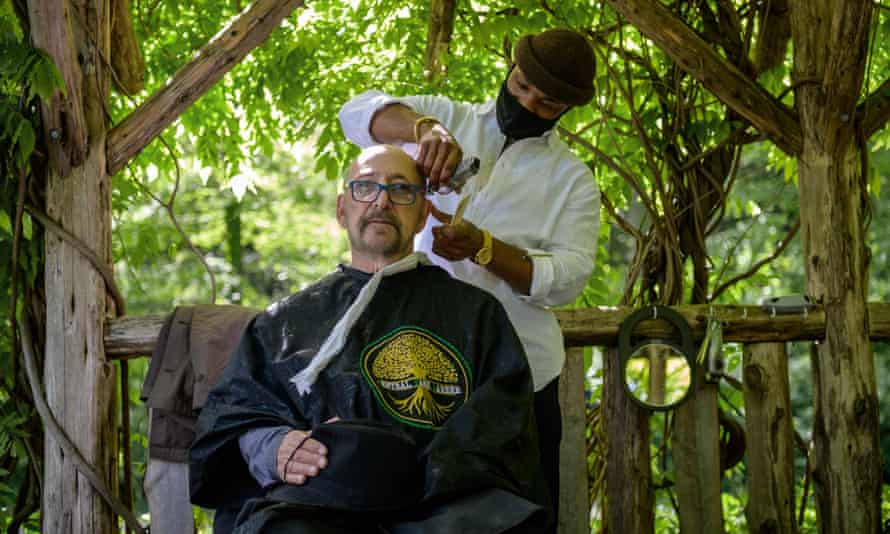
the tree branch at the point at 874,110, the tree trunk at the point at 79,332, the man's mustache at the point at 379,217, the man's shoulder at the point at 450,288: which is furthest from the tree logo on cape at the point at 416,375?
the tree branch at the point at 874,110

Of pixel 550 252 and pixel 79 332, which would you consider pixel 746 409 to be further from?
pixel 79 332

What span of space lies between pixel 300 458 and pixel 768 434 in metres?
1.65

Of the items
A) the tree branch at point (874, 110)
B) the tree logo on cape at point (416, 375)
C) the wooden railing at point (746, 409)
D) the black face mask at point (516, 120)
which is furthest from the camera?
the tree branch at point (874, 110)

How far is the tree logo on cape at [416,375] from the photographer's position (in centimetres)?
227

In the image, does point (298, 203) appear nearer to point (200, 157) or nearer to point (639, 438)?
point (200, 157)

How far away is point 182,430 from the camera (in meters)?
2.83

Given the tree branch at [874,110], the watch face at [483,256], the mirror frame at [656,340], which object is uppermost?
the tree branch at [874,110]

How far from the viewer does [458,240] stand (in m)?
2.40

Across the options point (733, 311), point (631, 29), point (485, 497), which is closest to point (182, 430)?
point (485, 497)

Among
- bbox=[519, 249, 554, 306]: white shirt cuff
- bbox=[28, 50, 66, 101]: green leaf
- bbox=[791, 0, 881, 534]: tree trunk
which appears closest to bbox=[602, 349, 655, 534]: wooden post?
bbox=[791, 0, 881, 534]: tree trunk

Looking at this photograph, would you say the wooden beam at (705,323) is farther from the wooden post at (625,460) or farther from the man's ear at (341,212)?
the man's ear at (341,212)

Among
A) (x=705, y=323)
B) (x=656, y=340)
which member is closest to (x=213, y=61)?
(x=656, y=340)

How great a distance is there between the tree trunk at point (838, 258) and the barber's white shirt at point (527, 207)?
90 cm

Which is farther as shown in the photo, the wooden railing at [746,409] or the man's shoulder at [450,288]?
the wooden railing at [746,409]
